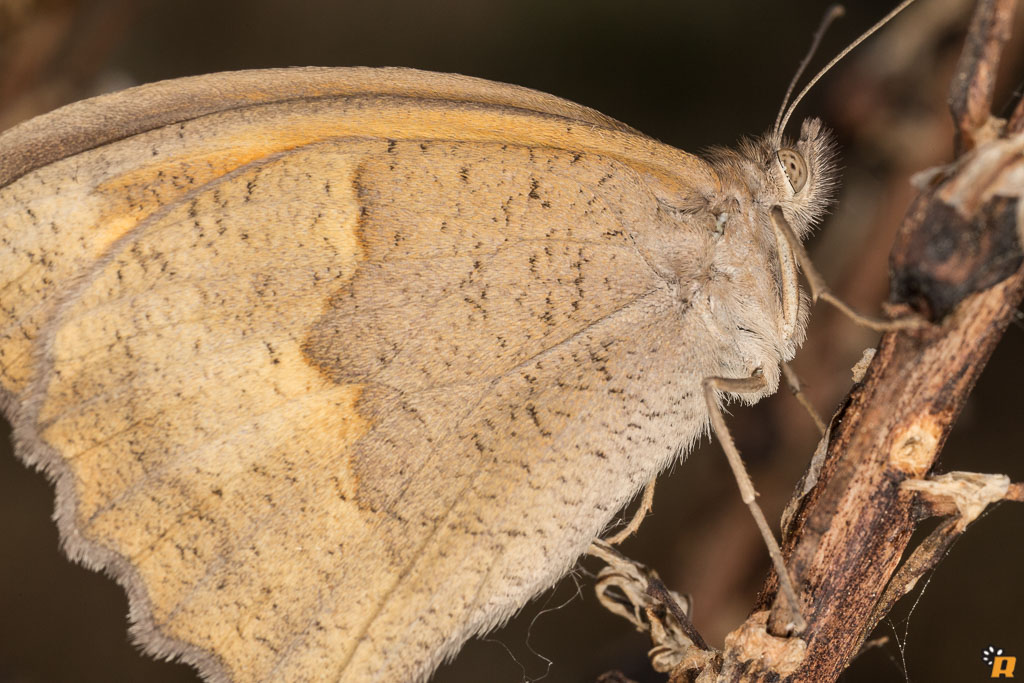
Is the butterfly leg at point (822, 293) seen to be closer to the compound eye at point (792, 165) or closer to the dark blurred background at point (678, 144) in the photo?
the compound eye at point (792, 165)

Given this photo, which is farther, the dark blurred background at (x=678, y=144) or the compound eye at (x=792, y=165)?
the dark blurred background at (x=678, y=144)

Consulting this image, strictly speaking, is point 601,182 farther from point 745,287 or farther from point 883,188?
point 883,188

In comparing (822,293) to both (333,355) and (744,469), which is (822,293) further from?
(333,355)

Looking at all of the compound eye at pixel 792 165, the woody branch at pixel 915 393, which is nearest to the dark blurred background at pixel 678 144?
the compound eye at pixel 792 165

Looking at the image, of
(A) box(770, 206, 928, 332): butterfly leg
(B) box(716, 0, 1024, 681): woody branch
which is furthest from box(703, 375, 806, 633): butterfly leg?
(A) box(770, 206, 928, 332): butterfly leg

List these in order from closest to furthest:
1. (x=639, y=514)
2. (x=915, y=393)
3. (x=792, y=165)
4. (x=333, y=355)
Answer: (x=915, y=393), (x=333, y=355), (x=792, y=165), (x=639, y=514)

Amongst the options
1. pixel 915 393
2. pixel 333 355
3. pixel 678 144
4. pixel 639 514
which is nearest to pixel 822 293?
pixel 915 393
